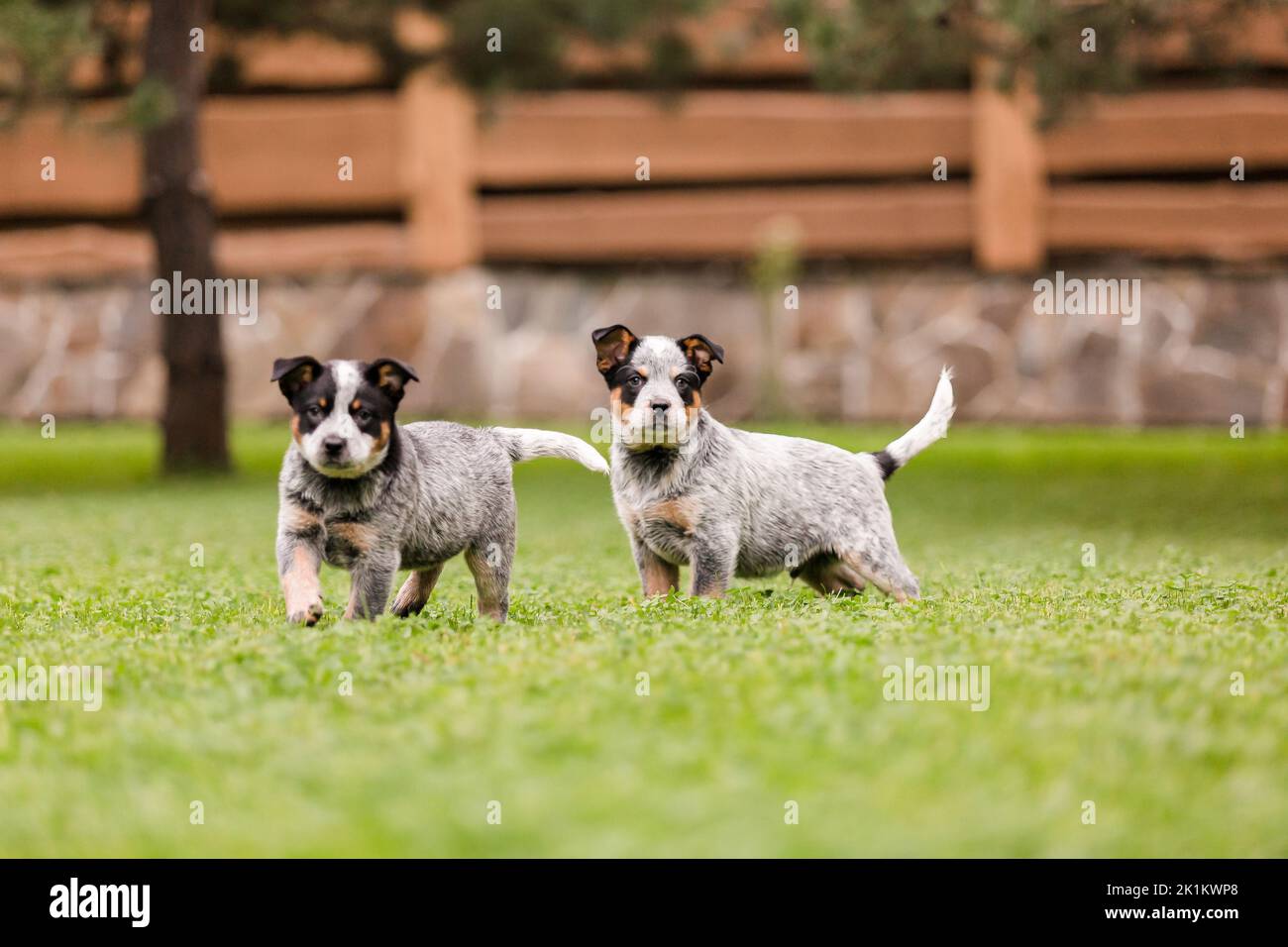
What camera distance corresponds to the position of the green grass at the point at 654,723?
3699mm

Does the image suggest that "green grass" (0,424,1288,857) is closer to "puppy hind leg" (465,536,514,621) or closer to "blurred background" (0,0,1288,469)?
"puppy hind leg" (465,536,514,621)

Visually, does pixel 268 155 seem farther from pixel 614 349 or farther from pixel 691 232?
pixel 614 349

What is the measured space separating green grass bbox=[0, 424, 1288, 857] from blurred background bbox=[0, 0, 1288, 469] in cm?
1135

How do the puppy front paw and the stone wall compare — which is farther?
the stone wall

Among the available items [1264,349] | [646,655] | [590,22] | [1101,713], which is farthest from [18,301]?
[1101,713]

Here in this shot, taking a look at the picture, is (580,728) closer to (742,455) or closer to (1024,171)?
(742,455)

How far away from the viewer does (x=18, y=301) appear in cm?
2062

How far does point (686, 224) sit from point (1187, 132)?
627cm

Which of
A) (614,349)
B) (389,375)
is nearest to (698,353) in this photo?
(614,349)

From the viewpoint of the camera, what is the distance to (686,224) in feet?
65.8

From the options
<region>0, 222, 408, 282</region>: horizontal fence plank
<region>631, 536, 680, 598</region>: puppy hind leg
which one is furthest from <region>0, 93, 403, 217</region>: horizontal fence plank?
<region>631, 536, 680, 598</region>: puppy hind leg

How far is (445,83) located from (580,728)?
41.0 ft

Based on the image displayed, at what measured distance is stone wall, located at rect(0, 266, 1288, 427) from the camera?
19.3m
